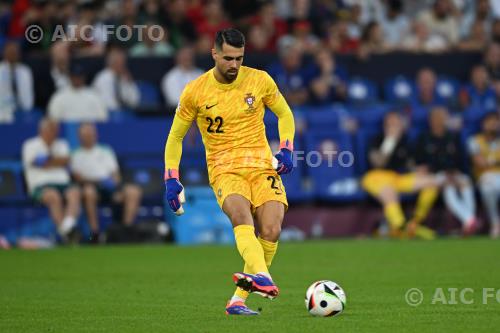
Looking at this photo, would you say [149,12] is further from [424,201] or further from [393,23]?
[424,201]

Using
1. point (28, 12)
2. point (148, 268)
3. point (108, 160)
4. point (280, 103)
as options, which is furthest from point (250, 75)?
point (28, 12)

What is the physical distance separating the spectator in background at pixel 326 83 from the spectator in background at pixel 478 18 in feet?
14.7

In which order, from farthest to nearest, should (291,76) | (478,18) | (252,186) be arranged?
(478,18) < (291,76) < (252,186)

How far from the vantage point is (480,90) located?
22.4m

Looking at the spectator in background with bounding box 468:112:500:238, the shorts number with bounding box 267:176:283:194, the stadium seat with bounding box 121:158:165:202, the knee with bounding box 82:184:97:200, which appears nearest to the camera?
the shorts number with bounding box 267:176:283:194

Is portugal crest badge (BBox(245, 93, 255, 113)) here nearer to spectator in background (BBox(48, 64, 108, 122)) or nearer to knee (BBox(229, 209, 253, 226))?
knee (BBox(229, 209, 253, 226))

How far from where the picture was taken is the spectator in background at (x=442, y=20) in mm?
24172

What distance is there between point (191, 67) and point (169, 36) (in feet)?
5.37

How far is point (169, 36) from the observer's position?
22.0m

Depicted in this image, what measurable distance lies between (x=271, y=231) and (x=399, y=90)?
504 inches

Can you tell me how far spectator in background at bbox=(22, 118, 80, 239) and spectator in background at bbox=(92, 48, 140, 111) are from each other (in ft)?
5.35

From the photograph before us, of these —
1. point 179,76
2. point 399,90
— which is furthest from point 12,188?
point 399,90

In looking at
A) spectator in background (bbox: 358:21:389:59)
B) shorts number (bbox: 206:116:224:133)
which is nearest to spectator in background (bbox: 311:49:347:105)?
spectator in background (bbox: 358:21:389:59)

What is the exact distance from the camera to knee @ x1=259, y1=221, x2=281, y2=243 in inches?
386
